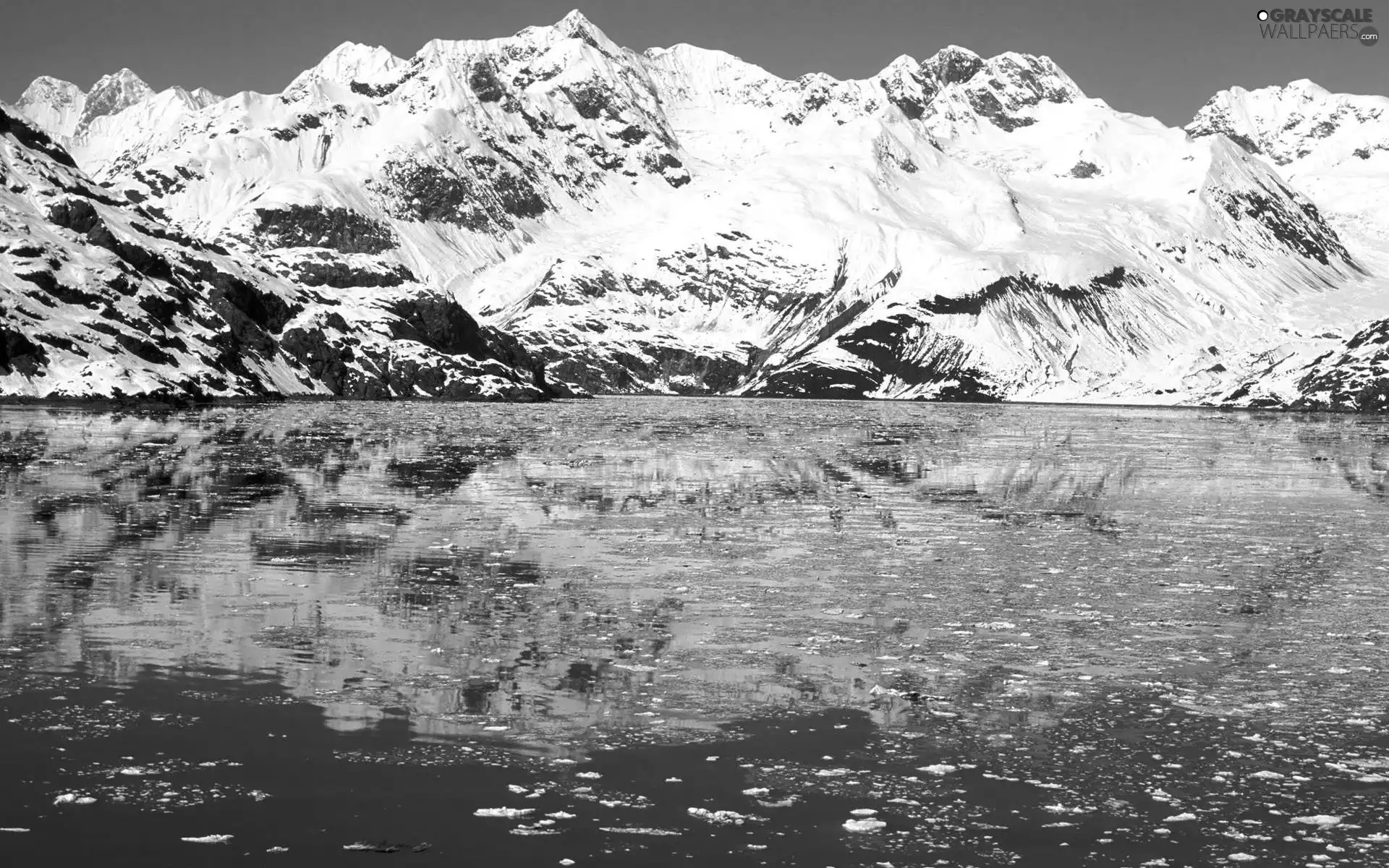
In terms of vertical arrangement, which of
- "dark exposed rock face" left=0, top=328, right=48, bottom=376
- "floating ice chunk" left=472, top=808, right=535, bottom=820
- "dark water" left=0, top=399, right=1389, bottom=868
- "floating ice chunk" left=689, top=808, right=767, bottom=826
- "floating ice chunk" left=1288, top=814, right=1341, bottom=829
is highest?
"dark exposed rock face" left=0, top=328, right=48, bottom=376

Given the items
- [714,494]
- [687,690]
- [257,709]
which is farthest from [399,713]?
[714,494]

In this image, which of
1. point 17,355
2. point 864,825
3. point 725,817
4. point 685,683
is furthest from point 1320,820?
point 17,355

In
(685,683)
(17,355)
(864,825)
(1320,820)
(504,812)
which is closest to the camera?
(864,825)

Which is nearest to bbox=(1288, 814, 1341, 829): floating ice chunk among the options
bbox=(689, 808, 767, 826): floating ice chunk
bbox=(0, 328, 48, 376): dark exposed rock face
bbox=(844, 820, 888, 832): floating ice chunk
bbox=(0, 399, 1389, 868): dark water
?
bbox=(0, 399, 1389, 868): dark water

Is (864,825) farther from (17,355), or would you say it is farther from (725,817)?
(17,355)

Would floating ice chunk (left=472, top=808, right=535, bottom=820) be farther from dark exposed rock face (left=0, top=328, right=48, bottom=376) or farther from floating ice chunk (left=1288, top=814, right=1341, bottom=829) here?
dark exposed rock face (left=0, top=328, right=48, bottom=376)

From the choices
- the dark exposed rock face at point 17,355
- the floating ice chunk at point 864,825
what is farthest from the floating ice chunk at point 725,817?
the dark exposed rock face at point 17,355

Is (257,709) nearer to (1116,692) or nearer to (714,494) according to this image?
(1116,692)
